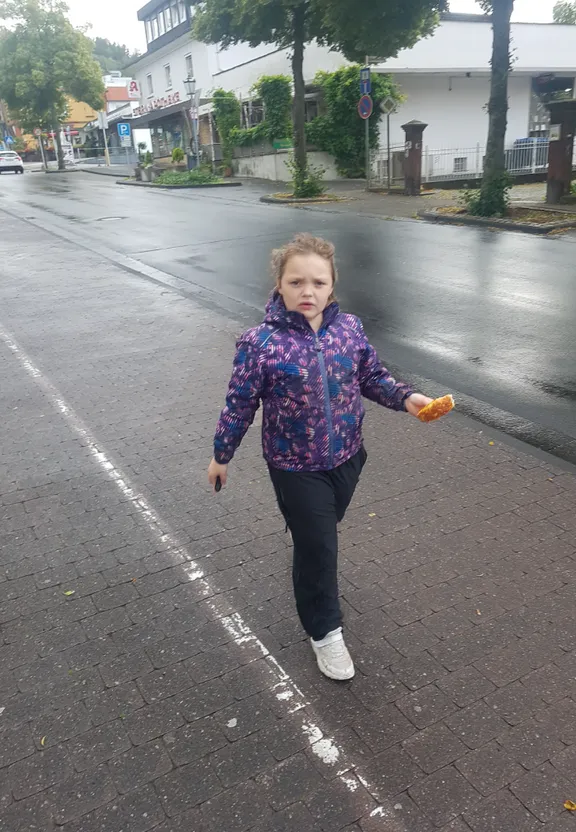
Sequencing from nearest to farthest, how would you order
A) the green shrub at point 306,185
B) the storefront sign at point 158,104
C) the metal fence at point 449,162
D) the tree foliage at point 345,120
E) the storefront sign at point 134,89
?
1. the green shrub at point 306,185
2. the metal fence at point 449,162
3. the tree foliage at point 345,120
4. the storefront sign at point 158,104
5. the storefront sign at point 134,89

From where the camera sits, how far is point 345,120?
96.2 feet

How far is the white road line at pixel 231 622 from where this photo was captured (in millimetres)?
2508

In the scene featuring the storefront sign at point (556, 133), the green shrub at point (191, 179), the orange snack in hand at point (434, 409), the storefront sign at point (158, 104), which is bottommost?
the orange snack in hand at point (434, 409)

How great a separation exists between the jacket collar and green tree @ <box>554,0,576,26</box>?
88.4 m

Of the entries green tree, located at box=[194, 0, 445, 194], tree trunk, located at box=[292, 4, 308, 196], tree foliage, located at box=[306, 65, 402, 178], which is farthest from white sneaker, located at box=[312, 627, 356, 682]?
tree foliage, located at box=[306, 65, 402, 178]

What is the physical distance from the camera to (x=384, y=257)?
12.2m

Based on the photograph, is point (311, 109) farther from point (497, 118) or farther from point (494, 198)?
point (494, 198)

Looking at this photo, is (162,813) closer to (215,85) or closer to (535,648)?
(535,648)

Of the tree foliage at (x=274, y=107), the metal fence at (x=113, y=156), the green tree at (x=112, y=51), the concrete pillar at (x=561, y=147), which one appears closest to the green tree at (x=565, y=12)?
the metal fence at (x=113, y=156)

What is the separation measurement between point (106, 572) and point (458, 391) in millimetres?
3476

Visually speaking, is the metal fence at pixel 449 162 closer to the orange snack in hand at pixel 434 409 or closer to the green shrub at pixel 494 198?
the green shrub at pixel 494 198

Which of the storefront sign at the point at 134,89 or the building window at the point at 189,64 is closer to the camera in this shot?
the building window at the point at 189,64

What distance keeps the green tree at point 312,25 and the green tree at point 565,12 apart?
221ft

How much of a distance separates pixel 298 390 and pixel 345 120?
96.2 ft
